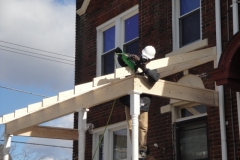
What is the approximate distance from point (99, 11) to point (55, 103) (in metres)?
4.35

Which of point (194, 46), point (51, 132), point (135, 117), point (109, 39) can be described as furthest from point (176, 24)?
point (51, 132)

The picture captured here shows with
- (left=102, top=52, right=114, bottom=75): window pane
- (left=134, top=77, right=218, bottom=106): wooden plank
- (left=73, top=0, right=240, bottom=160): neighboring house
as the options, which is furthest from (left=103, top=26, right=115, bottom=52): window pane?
(left=134, top=77, right=218, bottom=106): wooden plank

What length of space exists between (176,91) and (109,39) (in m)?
5.12

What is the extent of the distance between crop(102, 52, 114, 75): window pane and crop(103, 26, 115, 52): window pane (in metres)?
0.19

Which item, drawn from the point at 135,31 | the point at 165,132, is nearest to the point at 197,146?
the point at 165,132

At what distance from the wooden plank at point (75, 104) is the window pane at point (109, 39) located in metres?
3.47

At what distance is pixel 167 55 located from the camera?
35.9ft

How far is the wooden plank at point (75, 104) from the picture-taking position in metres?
8.76

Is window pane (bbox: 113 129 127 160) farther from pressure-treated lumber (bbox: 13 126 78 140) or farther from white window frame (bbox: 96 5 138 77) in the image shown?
white window frame (bbox: 96 5 138 77)

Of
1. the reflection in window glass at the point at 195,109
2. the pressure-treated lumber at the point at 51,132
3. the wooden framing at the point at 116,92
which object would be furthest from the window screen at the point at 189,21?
the pressure-treated lumber at the point at 51,132

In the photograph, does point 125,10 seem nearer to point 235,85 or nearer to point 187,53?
point 187,53

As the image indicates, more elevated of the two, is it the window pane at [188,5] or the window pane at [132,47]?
the window pane at [188,5]

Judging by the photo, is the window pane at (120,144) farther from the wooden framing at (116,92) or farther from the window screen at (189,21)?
the window screen at (189,21)

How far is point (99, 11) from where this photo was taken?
1407cm
